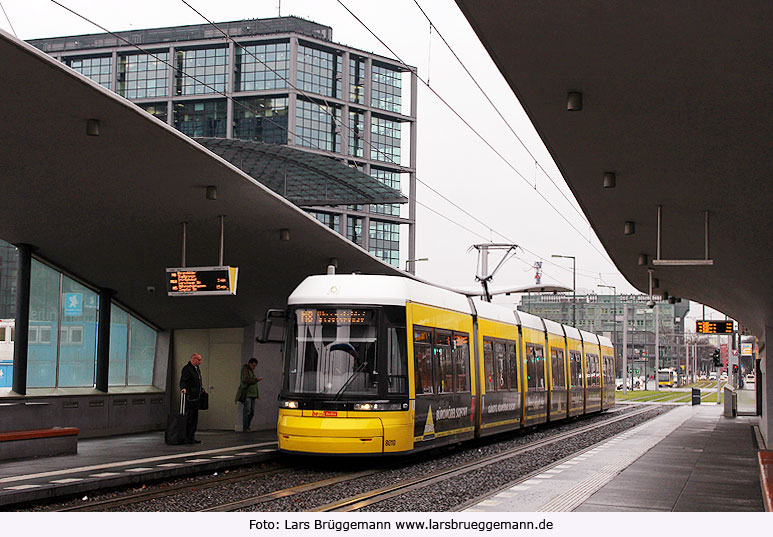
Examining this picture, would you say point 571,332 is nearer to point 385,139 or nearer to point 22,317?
point 22,317

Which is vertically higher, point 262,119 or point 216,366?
point 262,119

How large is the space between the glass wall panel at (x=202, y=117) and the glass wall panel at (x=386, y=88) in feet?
47.3

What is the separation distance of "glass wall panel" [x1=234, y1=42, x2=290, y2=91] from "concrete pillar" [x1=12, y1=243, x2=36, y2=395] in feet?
221

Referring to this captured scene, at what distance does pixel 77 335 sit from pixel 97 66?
7309cm

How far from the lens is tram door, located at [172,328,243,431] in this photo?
22.9 m

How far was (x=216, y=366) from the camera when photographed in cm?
2328

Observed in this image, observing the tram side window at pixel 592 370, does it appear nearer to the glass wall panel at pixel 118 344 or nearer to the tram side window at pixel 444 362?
the tram side window at pixel 444 362

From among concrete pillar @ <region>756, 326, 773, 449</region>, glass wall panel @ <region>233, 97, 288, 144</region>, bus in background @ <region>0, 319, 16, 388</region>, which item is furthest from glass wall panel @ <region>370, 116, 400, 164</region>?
bus in background @ <region>0, 319, 16, 388</region>

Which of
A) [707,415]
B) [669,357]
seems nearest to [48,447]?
[707,415]

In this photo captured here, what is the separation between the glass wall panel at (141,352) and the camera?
22.3 m

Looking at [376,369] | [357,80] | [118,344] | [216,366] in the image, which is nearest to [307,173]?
[216,366]

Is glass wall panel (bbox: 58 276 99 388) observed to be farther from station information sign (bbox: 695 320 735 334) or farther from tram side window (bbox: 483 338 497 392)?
station information sign (bbox: 695 320 735 334)

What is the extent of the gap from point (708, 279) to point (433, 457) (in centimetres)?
841

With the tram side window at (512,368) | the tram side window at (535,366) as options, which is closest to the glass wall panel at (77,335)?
the tram side window at (512,368)
